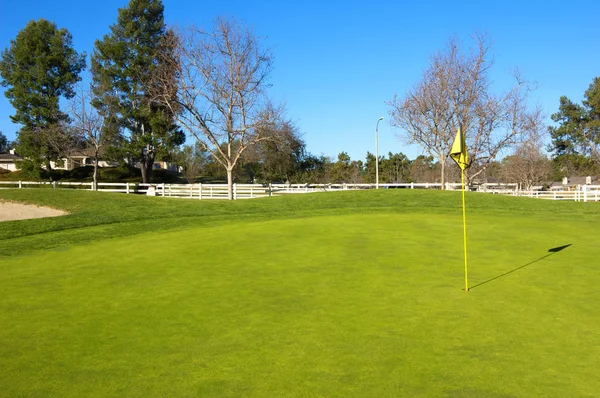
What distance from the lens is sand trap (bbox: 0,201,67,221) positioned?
2180 centimetres

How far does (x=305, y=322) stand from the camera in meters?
5.54

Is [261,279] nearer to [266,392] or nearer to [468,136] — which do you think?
[266,392]

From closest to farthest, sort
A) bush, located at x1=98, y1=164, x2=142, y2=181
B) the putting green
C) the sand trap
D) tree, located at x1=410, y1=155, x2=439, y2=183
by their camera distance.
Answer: the putting green → the sand trap → bush, located at x1=98, y1=164, x2=142, y2=181 → tree, located at x1=410, y1=155, x2=439, y2=183

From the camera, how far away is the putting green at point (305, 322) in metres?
3.98

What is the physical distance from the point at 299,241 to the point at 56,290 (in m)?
5.61

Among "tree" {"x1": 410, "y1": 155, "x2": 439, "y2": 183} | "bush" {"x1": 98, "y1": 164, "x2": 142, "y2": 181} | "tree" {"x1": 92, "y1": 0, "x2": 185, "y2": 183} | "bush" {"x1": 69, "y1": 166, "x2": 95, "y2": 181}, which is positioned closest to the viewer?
"tree" {"x1": 92, "y1": 0, "x2": 185, "y2": 183}

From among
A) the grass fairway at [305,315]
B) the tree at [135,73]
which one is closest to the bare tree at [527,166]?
the tree at [135,73]

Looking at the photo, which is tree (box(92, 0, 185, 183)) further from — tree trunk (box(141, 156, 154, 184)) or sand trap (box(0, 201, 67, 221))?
sand trap (box(0, 201, 67, 221))

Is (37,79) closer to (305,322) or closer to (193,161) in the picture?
(193,161)

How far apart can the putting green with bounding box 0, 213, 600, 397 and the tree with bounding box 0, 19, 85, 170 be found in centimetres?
4901

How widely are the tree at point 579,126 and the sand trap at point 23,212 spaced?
217 feet

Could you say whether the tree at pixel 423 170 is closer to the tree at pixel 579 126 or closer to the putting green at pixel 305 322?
the tree at pixel 579 126

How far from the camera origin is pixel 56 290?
748 cm

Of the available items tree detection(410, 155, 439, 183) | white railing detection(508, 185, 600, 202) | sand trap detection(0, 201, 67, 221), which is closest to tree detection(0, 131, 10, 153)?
tree detection(410, 155, 439, 183)
